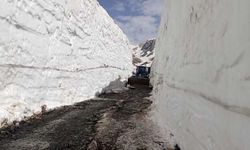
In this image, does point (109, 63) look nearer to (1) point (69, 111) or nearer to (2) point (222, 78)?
(1) point (69, 111)

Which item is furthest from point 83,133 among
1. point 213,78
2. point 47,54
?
point 47,54

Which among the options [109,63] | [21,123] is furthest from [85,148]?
[109,63]

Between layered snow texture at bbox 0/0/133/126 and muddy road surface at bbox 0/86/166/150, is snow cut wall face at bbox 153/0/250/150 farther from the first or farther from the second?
layered snow texture at bbox 0/0/133/126

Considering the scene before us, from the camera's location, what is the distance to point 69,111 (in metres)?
9.41

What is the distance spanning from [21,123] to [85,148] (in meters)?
2.48

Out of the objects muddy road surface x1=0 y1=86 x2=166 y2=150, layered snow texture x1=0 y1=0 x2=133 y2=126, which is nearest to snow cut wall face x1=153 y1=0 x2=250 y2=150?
muddy road surface x1=0 y1=86 x2=166 y2=150

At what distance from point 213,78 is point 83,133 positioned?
3.97 m

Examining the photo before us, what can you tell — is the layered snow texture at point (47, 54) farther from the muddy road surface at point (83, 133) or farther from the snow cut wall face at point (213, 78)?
the snow cut wall face at point (213, 78)

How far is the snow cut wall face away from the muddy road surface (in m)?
0.84

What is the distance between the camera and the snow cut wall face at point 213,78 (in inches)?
99.9

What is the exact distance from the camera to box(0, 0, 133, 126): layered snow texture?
8250mm

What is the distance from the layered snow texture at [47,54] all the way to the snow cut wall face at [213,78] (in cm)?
417

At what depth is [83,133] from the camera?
6.73m

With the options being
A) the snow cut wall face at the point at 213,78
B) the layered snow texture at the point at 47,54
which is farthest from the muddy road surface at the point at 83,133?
the snow cut wall face at the point at 213,78
